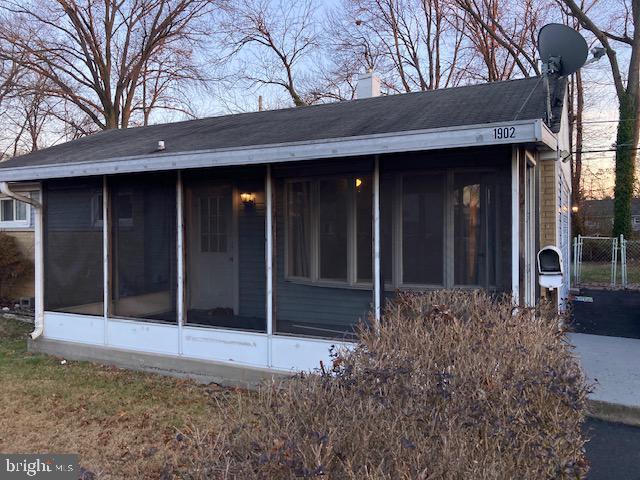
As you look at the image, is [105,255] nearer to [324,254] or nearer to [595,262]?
[324,254]

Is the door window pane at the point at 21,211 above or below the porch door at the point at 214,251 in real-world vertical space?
above

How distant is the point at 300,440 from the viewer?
211 cm

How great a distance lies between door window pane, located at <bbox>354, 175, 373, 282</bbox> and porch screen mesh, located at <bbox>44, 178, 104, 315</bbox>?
3.61 meters

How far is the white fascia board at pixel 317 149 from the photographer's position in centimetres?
436

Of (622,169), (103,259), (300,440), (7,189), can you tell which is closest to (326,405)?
(300,440)

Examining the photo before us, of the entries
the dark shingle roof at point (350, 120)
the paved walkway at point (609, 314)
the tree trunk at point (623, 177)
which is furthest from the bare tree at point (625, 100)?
the dark shingle roof at point (350, 120)

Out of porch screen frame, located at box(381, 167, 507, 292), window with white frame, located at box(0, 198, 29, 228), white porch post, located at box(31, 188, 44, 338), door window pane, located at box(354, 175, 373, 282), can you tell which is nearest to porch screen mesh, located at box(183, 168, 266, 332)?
door window pane, located at box(354, 175, 373, 282)

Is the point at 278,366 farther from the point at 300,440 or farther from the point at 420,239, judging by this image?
the point at 300,440

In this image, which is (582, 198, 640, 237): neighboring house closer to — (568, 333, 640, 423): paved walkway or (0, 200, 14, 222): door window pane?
(568, 333, 640, 423): paved walkway

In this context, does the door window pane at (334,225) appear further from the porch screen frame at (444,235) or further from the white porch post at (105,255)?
the white porch post at (105,255)

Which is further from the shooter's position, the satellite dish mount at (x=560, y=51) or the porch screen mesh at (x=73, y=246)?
the porch screen mesh at (x=73, y=246)

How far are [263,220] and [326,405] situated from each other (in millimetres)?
4314

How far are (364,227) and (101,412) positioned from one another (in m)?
3.12

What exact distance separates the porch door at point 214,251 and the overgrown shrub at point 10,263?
744cm
